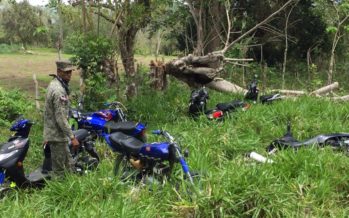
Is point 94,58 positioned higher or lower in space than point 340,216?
higher

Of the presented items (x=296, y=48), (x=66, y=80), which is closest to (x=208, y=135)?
(x=66, y=80)

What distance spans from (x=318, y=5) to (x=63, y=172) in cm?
1422

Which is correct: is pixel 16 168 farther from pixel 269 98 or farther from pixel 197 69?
pixel 197 69

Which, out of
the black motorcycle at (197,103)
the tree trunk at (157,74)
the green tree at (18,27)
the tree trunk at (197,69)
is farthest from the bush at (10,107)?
the green tree at (18,27)

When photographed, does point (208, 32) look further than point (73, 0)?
Yes

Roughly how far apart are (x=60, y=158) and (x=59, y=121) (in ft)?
2.16

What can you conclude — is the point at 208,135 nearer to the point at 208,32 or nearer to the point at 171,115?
the point at 171,115

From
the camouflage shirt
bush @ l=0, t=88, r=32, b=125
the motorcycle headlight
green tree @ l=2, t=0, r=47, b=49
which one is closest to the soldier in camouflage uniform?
the camouflage shirt

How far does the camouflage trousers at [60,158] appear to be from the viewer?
6039mm

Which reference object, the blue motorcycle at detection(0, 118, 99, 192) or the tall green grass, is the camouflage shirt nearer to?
the blue motorcycle at detection(0, 118, 99, 192)

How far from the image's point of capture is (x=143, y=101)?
10539 mm

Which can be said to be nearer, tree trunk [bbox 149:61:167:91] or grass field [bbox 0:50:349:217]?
grass field [bbox 0:50:349:217]

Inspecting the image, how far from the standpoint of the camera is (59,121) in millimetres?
5727

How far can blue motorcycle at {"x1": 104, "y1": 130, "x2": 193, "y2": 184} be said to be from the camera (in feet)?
16.1
